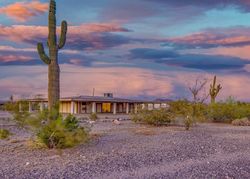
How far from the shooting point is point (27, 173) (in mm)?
10875

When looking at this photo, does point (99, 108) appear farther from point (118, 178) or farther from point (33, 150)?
Answer: point (118, 178)

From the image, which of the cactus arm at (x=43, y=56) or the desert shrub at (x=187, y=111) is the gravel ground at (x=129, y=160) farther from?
the desert shrub at (x=187, y=111)

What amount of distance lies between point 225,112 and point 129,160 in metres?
28.5

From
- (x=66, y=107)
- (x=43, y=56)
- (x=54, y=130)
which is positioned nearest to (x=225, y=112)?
(x=43, y=56)

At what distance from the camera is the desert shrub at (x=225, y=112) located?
131ft

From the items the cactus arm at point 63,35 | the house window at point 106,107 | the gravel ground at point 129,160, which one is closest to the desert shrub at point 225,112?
the gravel ground at point 129,160

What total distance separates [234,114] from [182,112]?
1065 centimetres

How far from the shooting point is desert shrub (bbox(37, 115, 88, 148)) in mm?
15016

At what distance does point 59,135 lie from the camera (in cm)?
1512

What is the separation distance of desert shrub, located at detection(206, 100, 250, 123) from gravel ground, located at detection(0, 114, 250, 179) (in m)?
22.1

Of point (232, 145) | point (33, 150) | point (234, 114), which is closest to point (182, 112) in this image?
point (234, 114)

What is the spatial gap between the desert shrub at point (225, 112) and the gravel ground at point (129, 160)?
22071 mm

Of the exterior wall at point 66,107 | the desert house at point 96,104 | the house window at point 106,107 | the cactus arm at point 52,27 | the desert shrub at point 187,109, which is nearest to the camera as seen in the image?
the cactus arm at point 52,27

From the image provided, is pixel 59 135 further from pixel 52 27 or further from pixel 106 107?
→ pixel 106 107
